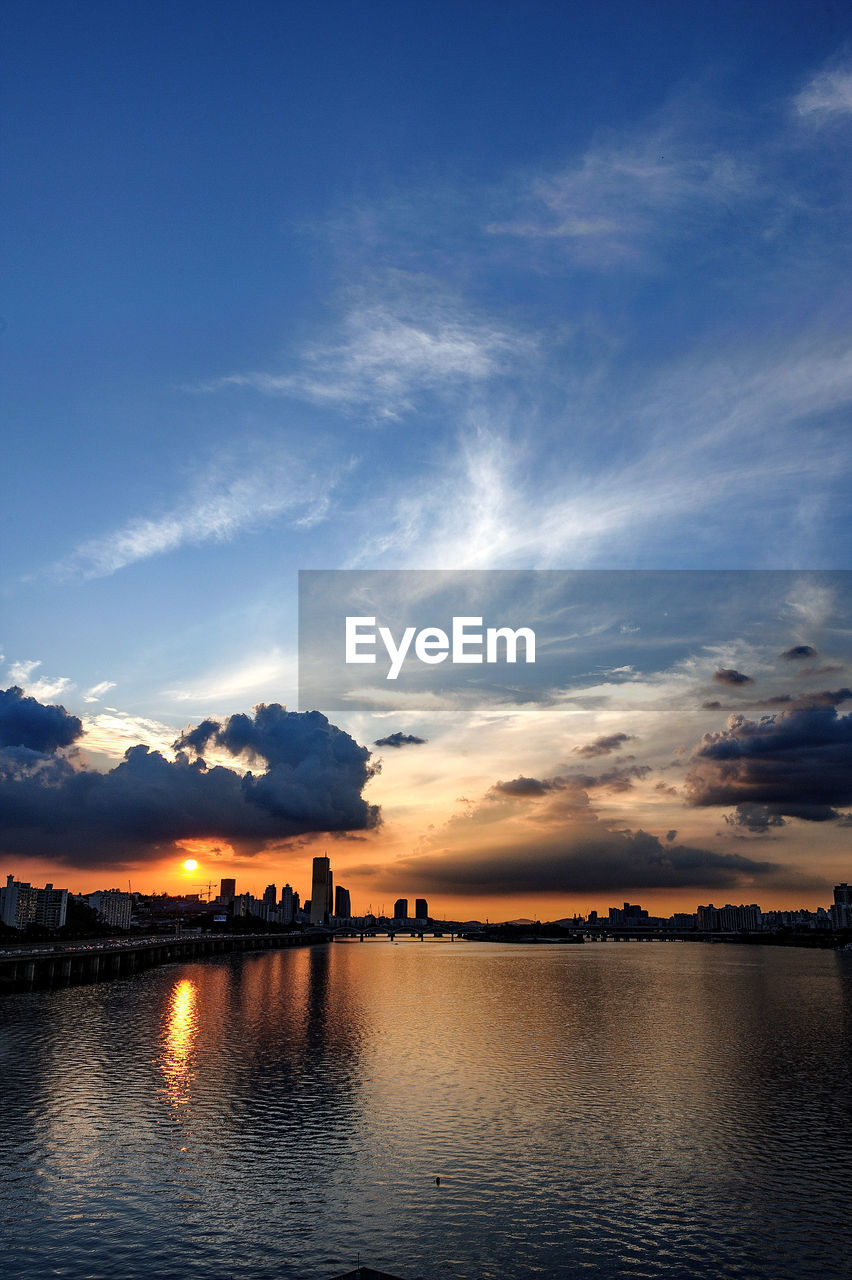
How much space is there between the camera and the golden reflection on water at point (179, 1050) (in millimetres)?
54750

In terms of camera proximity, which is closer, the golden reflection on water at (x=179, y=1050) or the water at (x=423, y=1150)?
the water at (x=423, y=1150)

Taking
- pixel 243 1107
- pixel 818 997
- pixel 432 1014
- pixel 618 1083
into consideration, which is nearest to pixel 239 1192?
pixel 243 1107

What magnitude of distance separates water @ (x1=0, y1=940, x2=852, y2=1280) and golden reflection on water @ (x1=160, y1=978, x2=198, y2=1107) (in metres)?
0.40

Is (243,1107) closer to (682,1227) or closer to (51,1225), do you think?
(51,1225)

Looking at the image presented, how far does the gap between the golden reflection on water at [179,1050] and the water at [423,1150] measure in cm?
40

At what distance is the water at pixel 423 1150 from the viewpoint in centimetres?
3042

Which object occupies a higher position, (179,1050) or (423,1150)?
(423,1150)

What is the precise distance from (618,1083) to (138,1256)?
1551 inches

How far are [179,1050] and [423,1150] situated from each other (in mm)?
36780

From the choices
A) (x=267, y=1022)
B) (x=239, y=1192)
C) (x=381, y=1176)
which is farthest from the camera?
(x=267, y=1022)

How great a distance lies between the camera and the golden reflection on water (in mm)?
54750

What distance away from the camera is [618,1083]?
59.4 meters

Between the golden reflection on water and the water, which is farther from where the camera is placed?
the golden reflection on water

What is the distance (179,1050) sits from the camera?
234 ft
